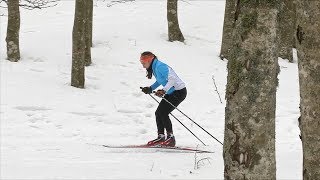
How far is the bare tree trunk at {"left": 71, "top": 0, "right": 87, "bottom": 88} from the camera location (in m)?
12.1

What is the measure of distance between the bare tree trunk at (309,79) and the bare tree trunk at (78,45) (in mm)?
10024

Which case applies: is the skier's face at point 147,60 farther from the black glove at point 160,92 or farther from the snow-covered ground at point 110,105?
the snow-covered ground at point 110,105

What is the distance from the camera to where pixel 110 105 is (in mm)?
11930

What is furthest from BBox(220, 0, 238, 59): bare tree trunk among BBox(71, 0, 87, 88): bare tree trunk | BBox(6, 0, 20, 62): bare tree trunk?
BBox(6, 0, 20, 62): bare tree trunk

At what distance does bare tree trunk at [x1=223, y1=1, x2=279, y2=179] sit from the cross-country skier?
5455mm

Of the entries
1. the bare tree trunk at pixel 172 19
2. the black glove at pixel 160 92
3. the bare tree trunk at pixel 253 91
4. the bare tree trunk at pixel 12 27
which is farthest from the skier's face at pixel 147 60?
the bare tree trunk at pixel 172 19

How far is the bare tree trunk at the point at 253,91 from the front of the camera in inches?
115

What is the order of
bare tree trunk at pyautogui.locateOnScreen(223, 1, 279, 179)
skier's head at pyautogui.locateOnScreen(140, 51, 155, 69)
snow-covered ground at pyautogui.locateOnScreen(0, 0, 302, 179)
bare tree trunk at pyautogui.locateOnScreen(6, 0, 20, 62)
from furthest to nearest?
bare tree trunk at pyautogui.locateOnScreen(6, 0, 20, 62)
skier's head at pyautogui.locateOnScreen(140, 51, 155, 69)
snow-covered ground at pyautogui.locateOnScreen(0, 0, 302, 179)
bare tree trunk at pyautogui.locateOnScreen(223, 1, 279, 179)

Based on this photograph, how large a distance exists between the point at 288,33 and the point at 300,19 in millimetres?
16420

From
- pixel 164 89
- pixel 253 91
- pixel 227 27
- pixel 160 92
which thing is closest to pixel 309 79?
pixel 253 91

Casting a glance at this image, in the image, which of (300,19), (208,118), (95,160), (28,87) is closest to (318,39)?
(300,19)

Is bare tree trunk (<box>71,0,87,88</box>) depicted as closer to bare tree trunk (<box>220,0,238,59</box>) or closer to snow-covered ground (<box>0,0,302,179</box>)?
snow-covered ground (<box>0,0,302,179</box>)

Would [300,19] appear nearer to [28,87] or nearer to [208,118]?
[208,118]

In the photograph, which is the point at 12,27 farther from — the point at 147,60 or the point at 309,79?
the point at 309,79
